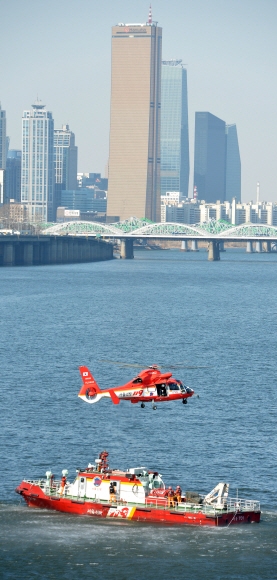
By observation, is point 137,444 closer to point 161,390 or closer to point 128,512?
point 161,390

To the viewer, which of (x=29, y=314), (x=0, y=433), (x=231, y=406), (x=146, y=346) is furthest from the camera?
(x=29, y=314)

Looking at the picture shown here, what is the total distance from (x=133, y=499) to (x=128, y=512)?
3.30 feet

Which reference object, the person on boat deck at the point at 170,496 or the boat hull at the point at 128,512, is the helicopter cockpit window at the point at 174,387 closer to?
the person on boat deck at the point at 170,496

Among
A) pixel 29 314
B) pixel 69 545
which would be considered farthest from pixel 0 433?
pixel 29 314

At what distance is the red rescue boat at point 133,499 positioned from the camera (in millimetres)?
60875

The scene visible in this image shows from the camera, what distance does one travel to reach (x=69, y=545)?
5866 cm

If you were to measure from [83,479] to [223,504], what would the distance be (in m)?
10.1

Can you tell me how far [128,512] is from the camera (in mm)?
62188

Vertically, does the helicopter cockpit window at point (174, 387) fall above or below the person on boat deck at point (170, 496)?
above

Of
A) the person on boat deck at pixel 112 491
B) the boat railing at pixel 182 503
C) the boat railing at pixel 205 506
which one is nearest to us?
the boat railing at pixel 205 506

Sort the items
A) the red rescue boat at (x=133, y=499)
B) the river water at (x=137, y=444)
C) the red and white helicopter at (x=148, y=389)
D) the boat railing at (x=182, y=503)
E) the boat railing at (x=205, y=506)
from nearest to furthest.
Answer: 1. the river water at (x=137, y=444)
2. the boat railing at (x=205, y=506)
3. the boat railing at (x=182, y=503)
4. the red rescue boat at (x=133, y=499)
5. the red and white helicopter at (x=148, y=389)

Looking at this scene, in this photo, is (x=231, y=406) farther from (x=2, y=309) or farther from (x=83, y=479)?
(x=2, y=309)

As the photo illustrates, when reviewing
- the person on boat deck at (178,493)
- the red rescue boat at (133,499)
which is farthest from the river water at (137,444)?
the person on boat deck at (178,493)

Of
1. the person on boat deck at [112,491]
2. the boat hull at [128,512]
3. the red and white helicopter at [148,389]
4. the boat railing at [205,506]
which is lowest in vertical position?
the boat hull at [128,512]
